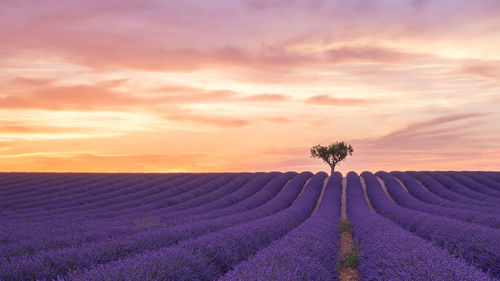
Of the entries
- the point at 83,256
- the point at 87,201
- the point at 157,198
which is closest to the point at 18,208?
the point at 87,201

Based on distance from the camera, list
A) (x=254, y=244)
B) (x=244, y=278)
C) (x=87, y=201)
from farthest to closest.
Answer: (x=87, y=201), (x=254, y=244), (x=244, y=278)

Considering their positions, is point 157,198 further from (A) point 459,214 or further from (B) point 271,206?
(A) point 459,214

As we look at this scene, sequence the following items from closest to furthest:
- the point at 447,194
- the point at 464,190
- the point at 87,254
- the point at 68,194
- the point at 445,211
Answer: the point at 87,254 → the point at 445,211 → the point at 447,194 → the point at 68,194 → the point at 464,190

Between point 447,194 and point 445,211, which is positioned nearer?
point 445,211

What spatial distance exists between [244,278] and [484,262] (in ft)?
15.1

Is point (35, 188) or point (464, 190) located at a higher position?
point (464, 190)

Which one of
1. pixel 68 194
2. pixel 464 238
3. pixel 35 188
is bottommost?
pixel 464 238

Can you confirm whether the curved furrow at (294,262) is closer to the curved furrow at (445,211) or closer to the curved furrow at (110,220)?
the curved furrow at (110,220)

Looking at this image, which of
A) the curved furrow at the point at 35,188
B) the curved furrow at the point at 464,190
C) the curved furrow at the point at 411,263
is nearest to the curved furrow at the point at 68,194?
the curved furrow at the point at 35,188

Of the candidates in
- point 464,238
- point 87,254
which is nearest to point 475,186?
point 464,238

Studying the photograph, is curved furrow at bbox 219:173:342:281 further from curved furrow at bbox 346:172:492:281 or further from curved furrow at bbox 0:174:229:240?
curved furrow at bbox 0:174:229:240

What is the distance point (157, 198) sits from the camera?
784 inches

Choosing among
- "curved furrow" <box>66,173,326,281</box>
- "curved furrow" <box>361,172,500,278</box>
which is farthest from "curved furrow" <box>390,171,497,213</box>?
"curved furrow" <box>66,173,326,281</box>

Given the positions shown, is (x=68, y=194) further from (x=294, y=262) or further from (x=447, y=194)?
(x=447, y=194)
